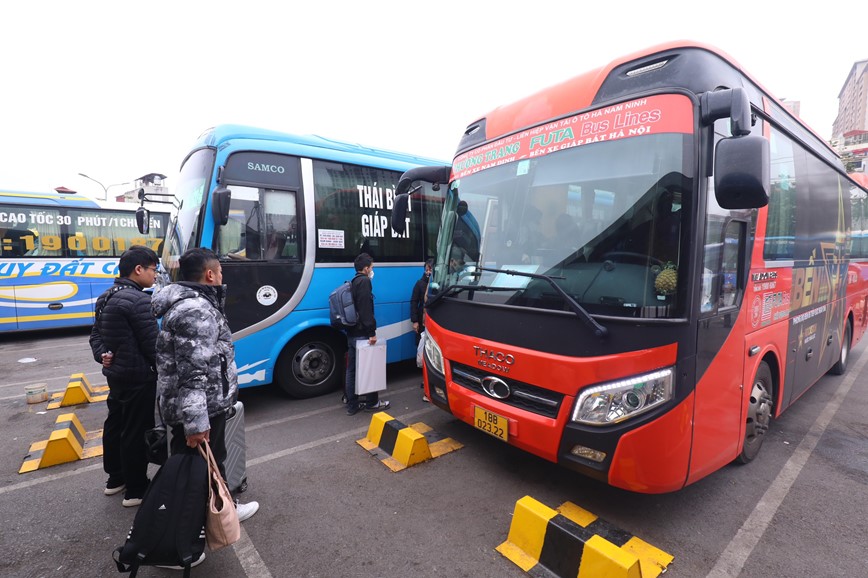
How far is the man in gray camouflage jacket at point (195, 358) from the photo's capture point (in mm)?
2520

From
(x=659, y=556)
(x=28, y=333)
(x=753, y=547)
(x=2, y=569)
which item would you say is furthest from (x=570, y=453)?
(x=28, y=333)

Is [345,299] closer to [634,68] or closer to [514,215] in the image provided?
[514,215]

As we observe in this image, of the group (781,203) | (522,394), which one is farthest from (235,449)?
(781,203)

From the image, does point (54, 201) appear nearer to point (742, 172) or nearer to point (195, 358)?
point (195, 358)

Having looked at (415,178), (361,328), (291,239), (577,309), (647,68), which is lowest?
(361,328)

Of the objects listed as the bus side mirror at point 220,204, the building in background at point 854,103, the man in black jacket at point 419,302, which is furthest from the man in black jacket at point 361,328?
the building in background at point 854,103

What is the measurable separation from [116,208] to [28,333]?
373 cm

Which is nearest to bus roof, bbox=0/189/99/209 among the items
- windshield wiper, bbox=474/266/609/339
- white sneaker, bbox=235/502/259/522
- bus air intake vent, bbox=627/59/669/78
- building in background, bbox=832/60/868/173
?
white sneaker, bbox=235/502/259/522

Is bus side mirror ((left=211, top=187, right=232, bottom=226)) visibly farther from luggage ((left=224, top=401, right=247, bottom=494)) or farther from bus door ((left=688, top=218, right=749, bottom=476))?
bus door ((left=688, top=218, right=749, bottom=476))

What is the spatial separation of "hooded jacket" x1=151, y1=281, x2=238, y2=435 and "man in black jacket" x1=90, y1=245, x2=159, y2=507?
67 cm

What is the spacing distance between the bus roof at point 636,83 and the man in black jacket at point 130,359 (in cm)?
297

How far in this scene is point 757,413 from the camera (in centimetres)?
376

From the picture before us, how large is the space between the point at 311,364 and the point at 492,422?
Answer: 3245 mm

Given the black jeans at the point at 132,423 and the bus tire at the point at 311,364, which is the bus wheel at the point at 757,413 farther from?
the black jeans at the point at 132,423
